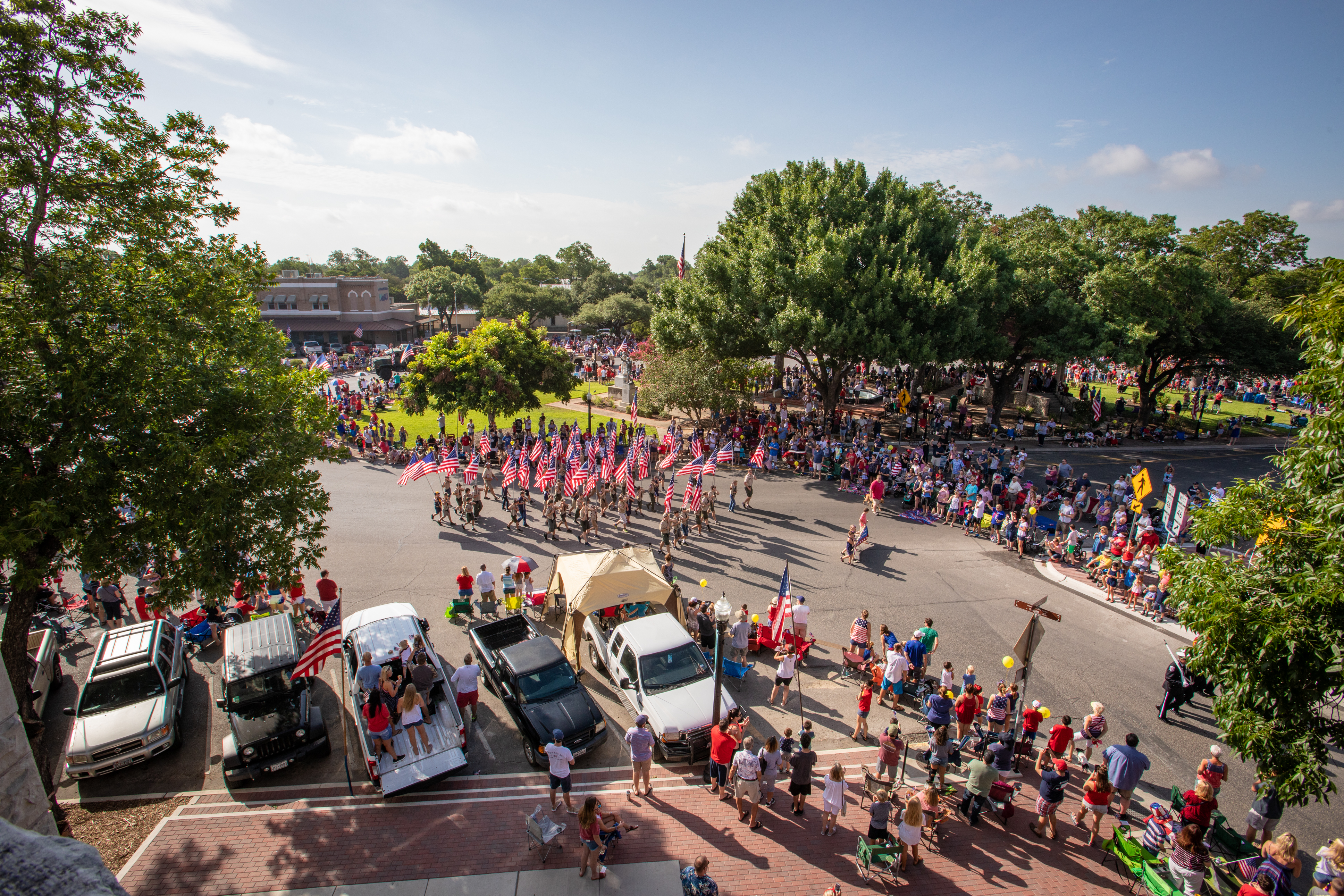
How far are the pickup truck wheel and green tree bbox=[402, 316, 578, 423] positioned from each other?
1784 centimetres

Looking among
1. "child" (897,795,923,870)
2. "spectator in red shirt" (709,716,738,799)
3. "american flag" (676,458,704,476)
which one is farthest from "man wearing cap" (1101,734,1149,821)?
"american flag" (676,458,704,476)

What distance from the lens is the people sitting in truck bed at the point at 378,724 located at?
1059 centimetres

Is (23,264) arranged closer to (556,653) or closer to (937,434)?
(556,653)

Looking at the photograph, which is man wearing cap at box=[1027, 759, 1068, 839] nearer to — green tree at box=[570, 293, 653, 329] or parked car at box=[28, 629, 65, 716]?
parked car at box=[28, 629, 65, 716]

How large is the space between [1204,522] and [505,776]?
11.3m

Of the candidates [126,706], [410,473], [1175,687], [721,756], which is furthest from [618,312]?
[721,756]

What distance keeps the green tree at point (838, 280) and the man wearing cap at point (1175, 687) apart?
60.8 feet

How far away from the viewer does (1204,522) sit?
8.19 m

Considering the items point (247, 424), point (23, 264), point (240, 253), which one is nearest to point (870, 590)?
point (247, 424)

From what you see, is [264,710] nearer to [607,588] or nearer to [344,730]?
[344,730]

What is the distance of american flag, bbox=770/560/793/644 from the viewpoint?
14.1 metres

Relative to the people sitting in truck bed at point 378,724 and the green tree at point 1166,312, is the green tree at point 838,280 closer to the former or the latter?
the green tree at point 1166,312

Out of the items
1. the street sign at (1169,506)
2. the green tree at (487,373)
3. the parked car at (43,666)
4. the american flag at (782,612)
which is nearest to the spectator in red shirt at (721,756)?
the american flag at (782,612)

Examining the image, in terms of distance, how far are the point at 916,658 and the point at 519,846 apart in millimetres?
8325
